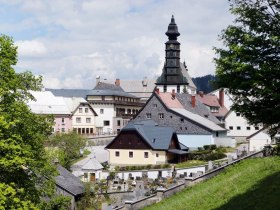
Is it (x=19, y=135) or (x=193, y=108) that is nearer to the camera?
(x=19, y=135)

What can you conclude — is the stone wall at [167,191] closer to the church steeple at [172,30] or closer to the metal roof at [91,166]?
the metal roof at [91,166]

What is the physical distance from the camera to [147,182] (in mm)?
44156

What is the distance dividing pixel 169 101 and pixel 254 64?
205 ft

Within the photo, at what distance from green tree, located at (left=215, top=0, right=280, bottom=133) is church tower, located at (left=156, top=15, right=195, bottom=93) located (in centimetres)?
9986

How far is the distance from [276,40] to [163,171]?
35872 mm

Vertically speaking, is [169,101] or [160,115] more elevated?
[169,101]

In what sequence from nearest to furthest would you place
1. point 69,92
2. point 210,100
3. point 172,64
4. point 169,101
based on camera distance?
1. point 169,101
2. point 210,100
3. point 69,92
4. point 172,64

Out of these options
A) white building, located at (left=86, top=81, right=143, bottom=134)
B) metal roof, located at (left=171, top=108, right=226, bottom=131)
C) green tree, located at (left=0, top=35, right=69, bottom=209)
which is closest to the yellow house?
metal roof, located at (left=171, top=108, right=226, bottom=131)

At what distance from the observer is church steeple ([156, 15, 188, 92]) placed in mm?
115688

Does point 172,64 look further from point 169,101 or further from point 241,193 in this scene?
point 241,193

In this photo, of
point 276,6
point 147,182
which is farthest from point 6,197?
point 147,182

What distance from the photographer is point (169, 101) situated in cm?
7912

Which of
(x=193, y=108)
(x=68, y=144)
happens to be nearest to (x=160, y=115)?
(x=193, y=108)

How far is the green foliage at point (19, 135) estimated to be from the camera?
17.8 meters
